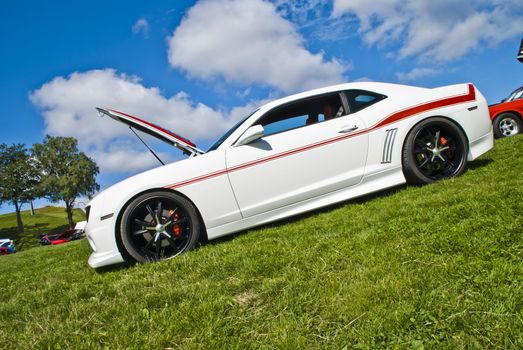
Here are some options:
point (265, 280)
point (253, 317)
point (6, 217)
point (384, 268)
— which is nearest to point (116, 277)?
point (265, 280)

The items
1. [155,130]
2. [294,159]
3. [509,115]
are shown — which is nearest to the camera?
[294,159]

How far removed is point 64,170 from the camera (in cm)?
5053

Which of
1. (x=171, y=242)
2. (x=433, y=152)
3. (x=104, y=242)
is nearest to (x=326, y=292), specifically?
(x=171, y=242)

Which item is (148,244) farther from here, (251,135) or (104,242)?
(251,135)

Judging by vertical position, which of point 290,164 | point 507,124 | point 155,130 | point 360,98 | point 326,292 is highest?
point 155,130

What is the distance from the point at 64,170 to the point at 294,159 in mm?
54457

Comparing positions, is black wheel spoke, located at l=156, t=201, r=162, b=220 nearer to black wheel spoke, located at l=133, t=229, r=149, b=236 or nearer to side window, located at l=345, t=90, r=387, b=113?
black wheel spoke, located at l=133, t=229, r=149, b=236

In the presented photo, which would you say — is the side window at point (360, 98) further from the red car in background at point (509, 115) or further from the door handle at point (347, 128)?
the red car in background at point (509, 115)

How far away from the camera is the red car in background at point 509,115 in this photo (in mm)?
9414

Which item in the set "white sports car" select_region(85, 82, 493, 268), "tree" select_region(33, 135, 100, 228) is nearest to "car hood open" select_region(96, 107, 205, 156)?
"white sports car" select_region(85, 82, 493, 268)

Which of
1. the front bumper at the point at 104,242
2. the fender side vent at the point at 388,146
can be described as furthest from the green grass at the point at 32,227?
the fender side vent at the point at 388,146

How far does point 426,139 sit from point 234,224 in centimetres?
271

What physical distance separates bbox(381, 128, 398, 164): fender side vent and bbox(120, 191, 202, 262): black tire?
2377 millimetres

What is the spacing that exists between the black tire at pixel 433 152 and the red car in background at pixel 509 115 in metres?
6.13
